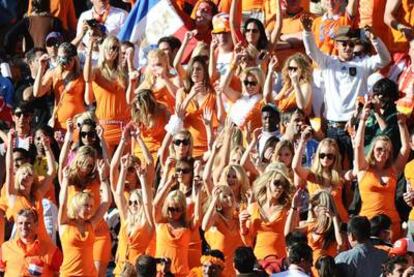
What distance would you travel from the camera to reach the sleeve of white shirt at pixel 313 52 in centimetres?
2162

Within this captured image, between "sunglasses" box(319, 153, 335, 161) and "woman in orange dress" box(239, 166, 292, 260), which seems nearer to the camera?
"woman in orange dress" box(239, 166, 292, 260)

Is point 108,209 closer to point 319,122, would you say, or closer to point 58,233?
point 58,233

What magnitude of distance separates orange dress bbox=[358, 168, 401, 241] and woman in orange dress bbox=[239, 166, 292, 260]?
0.80 meters

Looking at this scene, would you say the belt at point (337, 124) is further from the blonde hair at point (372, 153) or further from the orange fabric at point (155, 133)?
the orange fabric at point (155, 133)

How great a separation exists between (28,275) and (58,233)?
64.5 inches

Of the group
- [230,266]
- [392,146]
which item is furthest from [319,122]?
[230,266]

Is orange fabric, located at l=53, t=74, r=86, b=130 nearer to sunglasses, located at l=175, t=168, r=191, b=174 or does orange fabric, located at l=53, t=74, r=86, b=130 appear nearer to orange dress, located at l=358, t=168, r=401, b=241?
sunglasses, located at l=175, t=168, r=191, b=174

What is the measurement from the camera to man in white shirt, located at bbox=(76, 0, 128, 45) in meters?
24.6

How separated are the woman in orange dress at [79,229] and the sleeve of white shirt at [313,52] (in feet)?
10.2

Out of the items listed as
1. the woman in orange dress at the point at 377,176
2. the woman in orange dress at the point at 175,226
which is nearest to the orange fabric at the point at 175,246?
the woman in orange dress at the point at 175,226

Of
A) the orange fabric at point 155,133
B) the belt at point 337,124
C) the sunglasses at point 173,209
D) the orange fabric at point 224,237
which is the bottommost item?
the orange fabric at point 224,237

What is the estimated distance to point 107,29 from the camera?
80.5 feet

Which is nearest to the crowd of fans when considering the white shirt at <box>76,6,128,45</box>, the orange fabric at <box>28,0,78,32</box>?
the white shirt at <box>76,6,128,45</box>

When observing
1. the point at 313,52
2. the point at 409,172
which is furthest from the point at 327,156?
the point at 313,52
